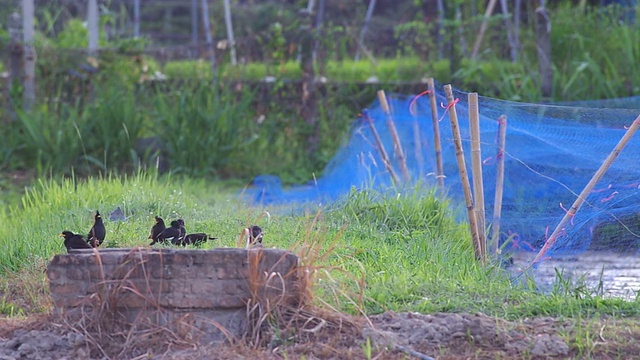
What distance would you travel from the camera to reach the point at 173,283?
155 inches

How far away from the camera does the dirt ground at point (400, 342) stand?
370 centimetres

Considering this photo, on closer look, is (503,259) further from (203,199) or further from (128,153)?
Result: (128,153)

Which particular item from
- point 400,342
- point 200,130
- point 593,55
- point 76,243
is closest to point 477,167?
point 400,342

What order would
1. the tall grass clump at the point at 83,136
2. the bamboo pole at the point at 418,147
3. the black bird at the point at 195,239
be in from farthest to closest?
the tall grass clump at the point at 83,136 → the bamboo pole at the point at 418,147 → the black bird at the point at 195,239

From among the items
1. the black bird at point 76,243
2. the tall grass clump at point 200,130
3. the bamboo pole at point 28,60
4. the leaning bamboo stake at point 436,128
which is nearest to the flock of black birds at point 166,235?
the black bird at point 76,243

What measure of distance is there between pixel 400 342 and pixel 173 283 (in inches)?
40.6

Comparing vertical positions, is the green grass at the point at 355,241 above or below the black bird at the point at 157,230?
below

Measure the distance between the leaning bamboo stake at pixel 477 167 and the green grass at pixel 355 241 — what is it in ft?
0.58

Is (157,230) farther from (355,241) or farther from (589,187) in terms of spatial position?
(589,187)

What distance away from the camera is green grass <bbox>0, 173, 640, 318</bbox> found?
167 inches

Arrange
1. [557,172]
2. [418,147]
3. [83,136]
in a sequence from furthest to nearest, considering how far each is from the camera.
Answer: [83,136]
[418,147]
[557,172]

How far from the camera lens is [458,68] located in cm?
1069

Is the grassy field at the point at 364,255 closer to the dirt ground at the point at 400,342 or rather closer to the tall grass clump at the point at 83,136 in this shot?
the dirt ground at the point at 400,342

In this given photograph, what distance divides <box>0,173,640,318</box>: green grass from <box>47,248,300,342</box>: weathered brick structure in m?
0.34
